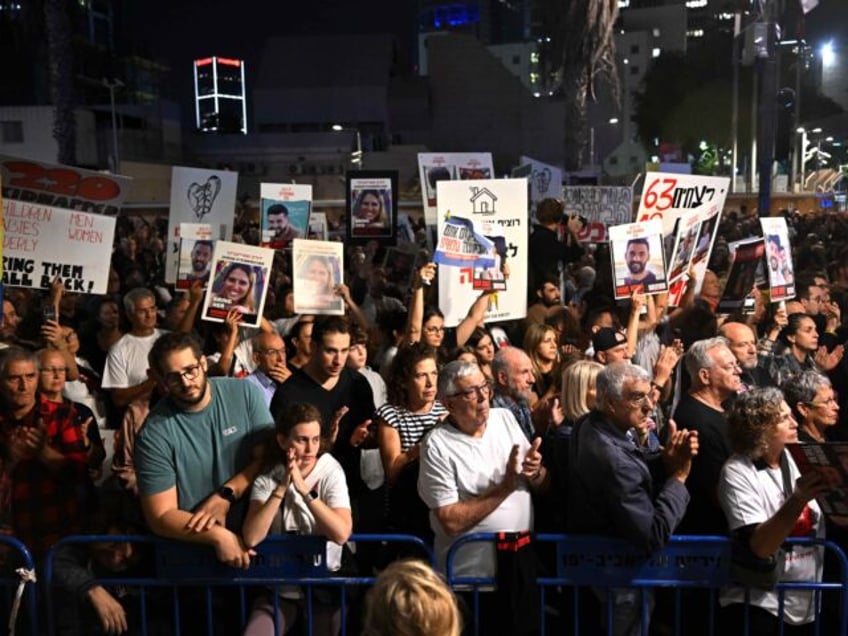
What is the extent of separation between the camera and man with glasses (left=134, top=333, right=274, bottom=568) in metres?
3.75

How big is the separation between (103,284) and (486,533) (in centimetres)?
394

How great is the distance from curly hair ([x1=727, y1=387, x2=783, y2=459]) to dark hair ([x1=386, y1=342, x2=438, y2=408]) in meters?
1.60

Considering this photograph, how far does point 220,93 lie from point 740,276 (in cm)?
13402

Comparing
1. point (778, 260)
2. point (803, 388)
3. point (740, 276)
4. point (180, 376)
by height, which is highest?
point (778, 260)

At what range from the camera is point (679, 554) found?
381 centimetres

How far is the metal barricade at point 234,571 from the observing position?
383 centimetres

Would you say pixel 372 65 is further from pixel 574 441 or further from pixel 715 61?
pixel 574 441

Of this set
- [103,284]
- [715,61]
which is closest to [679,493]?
[103,284]

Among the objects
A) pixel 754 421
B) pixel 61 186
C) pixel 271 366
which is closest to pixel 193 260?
pixel 61 186

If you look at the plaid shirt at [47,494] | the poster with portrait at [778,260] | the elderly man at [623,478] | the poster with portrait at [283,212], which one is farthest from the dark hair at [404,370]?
the poster with portrait at [283,212]

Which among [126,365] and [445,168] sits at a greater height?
[445,168]

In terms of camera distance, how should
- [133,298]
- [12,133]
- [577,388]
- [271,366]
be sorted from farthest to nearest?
[12,133], [133,298], [271,366], [577,388]

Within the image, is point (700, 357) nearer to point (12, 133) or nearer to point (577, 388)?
point (577, 388)

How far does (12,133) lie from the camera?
4559cm
